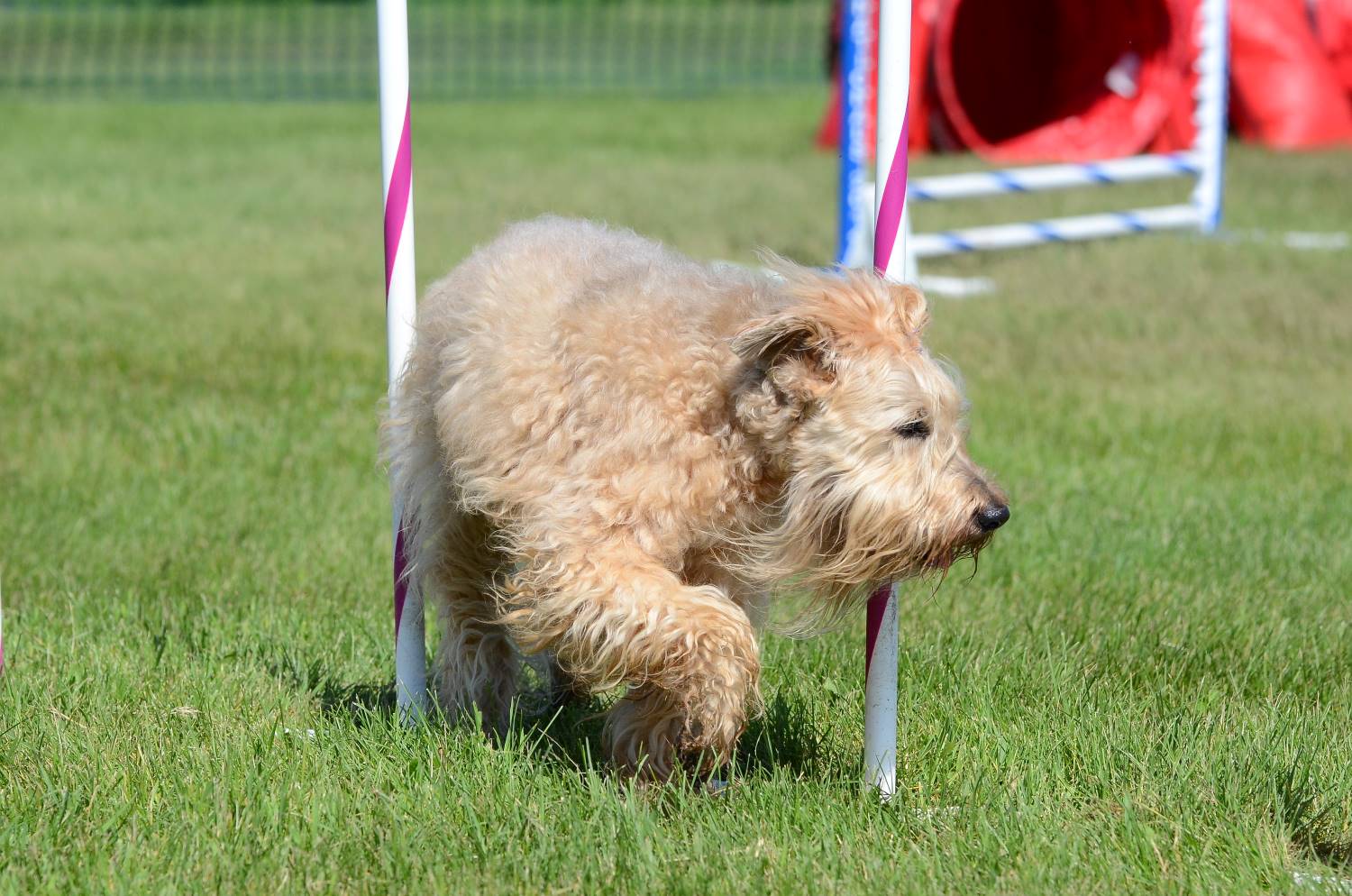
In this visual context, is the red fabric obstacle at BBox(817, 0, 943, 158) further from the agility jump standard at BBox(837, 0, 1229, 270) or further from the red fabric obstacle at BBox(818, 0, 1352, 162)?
the agility jump standard at BBox(837, 0, 1229, 270)

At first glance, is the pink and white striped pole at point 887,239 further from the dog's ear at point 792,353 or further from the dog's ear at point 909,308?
the dog's ear at point 792,353

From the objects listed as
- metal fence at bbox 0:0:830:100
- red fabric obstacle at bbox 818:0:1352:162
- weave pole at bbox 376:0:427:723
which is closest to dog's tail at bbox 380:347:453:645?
weave pole at bbox 376:0:427:723

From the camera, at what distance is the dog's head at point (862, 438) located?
330cm

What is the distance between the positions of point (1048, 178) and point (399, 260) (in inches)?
294

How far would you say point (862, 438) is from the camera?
330 centimetres

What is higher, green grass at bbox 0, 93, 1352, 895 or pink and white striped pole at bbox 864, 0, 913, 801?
pink and white striped pole at bbox 864, 0, 913, 801

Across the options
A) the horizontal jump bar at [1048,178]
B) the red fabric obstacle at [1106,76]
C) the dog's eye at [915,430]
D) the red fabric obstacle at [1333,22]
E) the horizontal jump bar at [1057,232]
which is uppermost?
the red fabric obstacle at [1333,22]

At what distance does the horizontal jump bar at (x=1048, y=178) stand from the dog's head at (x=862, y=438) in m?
6.43

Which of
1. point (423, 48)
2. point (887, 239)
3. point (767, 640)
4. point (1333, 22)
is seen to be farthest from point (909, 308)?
point (423, 48)

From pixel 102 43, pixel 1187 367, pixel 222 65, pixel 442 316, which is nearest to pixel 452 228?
pixel 1187 367

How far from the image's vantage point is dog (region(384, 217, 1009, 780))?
10.8ft

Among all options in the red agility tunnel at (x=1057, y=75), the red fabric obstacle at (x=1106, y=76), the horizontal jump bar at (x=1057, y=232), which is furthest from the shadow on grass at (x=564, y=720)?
the red agility tunnel at (x=1057, y=75)

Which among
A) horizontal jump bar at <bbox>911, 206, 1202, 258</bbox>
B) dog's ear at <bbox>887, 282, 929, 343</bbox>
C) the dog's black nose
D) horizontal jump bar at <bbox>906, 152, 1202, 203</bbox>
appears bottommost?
horizontal jump bar at <bbox>911, 206, 1202, 258</bbox>

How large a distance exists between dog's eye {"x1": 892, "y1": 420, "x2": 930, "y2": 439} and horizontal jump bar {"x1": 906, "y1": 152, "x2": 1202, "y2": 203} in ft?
21.2
